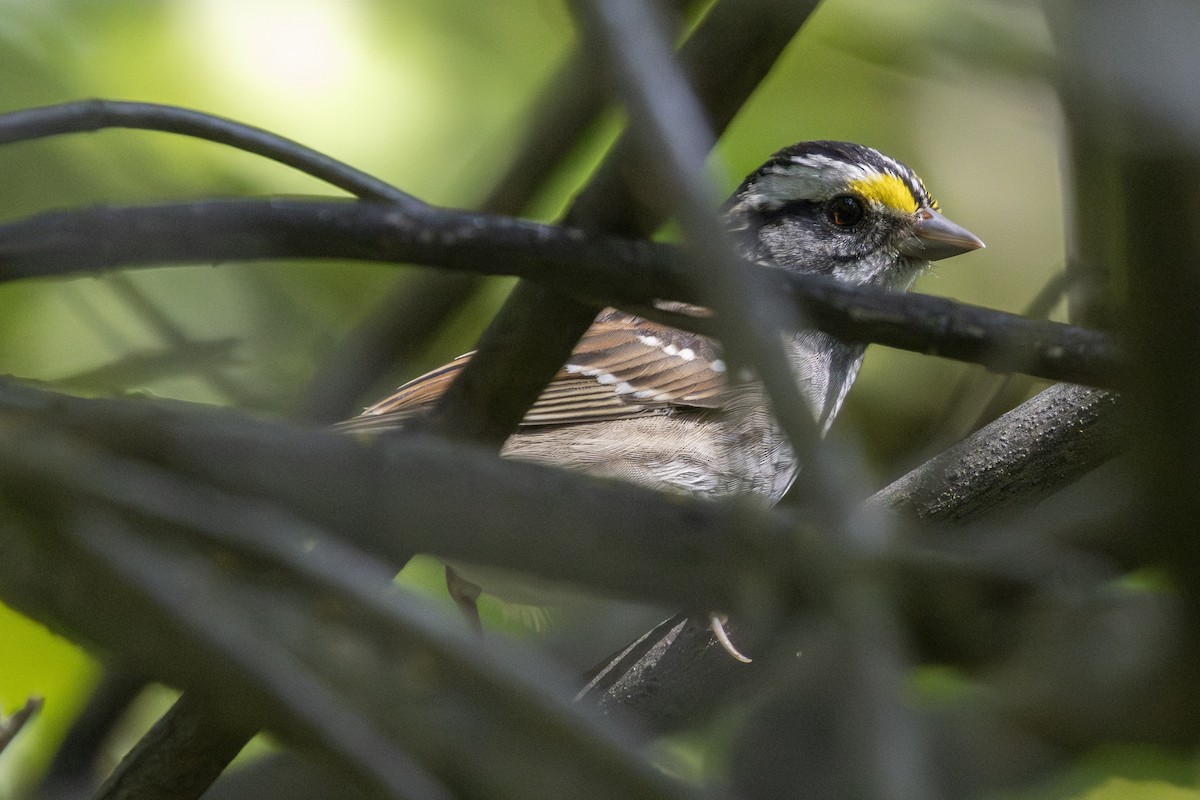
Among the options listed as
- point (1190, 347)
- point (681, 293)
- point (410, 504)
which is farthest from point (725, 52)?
point (1190, 347)

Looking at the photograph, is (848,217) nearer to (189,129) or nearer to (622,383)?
(622,383)

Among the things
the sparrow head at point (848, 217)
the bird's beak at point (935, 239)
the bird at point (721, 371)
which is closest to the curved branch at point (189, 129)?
the bird at point (721, 371)

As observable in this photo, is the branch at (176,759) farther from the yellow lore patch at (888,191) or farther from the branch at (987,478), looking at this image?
the yellow lore patch at (888,191)

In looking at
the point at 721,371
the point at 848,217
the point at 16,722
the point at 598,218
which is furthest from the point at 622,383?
the point at 598,218

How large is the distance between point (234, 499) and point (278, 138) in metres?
0.97

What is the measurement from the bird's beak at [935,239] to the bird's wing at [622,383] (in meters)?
0.71

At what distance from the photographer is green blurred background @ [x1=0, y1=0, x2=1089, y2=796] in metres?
2.38

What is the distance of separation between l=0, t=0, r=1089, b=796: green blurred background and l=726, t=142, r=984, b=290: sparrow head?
0.43 ft

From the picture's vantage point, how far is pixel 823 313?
1.40 metres

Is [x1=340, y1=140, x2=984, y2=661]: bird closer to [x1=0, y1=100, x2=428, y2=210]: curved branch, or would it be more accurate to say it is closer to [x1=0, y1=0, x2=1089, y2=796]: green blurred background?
[x1=0, y1=0, x2=1089, y2=796]: green blurred background

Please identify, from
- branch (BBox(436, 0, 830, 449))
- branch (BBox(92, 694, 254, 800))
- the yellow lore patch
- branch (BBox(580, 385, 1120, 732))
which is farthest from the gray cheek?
branch (BBox(92, 694, 254, 800))

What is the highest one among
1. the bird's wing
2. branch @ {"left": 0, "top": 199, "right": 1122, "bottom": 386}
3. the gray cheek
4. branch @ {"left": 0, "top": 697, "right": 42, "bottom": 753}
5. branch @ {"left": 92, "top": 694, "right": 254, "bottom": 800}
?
the gray cheek

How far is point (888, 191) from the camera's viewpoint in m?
3.69

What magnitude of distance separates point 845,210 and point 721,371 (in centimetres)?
90
